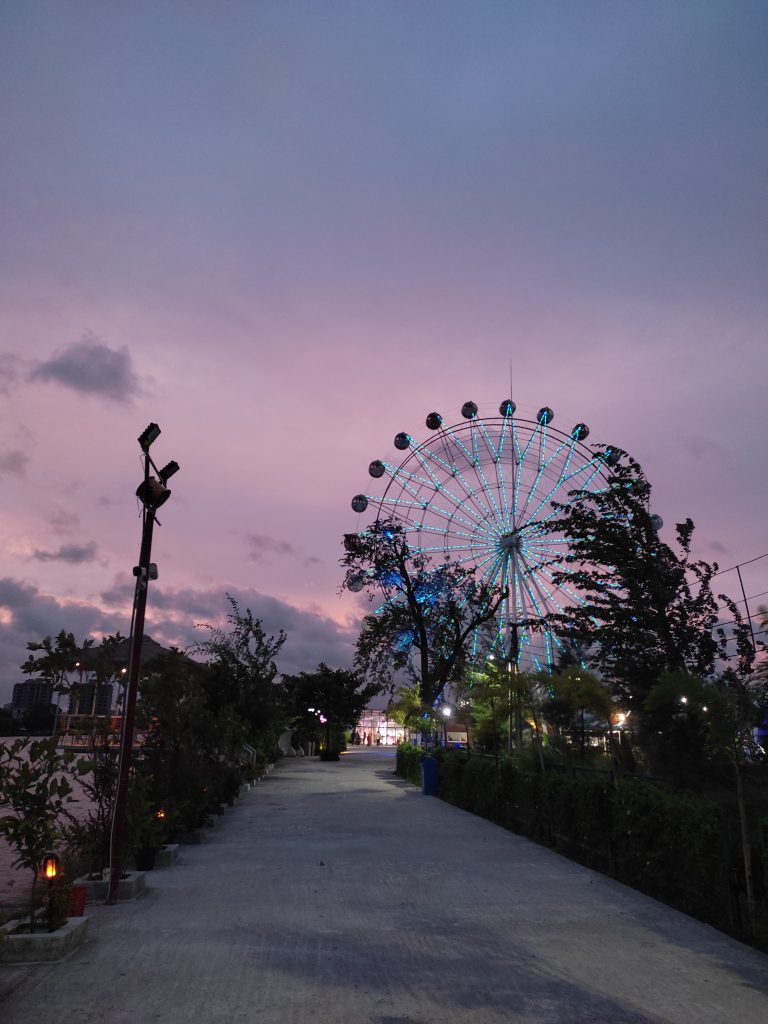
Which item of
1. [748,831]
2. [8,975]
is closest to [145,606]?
[8,975]

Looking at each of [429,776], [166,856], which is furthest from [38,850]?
[429,776]

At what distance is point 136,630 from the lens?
8.26m

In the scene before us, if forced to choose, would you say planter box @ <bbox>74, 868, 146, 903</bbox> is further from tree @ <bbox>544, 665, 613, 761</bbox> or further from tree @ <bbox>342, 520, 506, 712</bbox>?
tree @ <bbox>342, 520, 506, 712</bbox>

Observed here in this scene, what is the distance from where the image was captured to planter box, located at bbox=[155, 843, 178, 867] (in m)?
9.91

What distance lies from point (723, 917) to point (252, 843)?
7399 mm

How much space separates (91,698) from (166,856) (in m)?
2.99

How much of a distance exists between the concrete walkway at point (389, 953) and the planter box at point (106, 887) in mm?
158

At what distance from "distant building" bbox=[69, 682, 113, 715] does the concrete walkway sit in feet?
6.90

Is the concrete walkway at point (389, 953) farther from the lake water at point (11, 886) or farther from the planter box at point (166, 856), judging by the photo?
the lake water at point (11, 886)

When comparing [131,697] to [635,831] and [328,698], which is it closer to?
[635,831]

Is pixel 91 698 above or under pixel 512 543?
under

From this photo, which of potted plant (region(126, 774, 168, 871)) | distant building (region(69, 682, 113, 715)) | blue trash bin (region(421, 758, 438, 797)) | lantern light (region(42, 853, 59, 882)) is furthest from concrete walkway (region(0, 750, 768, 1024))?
blue trash bin (region(421, 758, 438, 797))

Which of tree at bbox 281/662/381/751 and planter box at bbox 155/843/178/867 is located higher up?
tree at bbox 281/662/381/751

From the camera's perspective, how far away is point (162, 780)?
1106 cm
